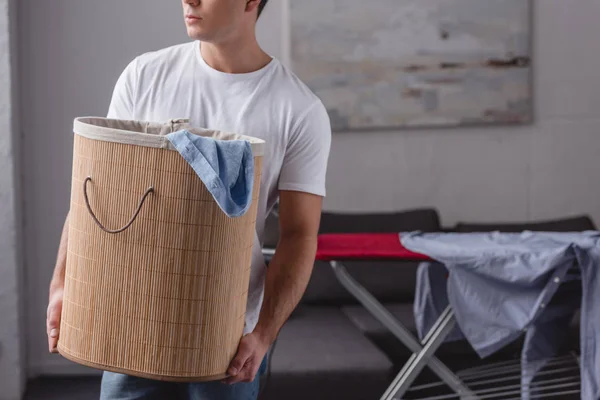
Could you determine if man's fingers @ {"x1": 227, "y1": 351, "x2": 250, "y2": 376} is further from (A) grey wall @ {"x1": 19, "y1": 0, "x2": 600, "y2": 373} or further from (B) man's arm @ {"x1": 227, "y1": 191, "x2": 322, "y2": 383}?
(A) grey wall @ {"x1": 19, "y1": 0, "x2": 600, "y2": 373}

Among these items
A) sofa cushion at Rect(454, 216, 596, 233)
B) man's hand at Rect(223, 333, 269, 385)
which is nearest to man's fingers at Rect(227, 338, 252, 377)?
man's hand at Rect(223, 333, 269, 385)

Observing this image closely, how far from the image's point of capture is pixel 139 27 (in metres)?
3.86

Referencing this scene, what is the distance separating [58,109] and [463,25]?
6.24 ft

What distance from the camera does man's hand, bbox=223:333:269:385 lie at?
128 centimetres

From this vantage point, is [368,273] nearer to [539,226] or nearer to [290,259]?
[539,226]

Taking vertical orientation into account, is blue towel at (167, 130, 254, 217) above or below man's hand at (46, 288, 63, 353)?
above

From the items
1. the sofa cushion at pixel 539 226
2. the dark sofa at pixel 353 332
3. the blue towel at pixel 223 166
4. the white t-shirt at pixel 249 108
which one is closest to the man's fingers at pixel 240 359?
the white t-shirt at pixel 249 108

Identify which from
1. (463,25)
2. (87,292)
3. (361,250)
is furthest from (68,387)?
(87,292)

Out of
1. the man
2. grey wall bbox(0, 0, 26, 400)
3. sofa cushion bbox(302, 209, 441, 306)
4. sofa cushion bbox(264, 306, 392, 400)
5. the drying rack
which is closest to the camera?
the man

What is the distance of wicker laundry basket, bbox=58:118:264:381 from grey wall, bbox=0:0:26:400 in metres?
2.45

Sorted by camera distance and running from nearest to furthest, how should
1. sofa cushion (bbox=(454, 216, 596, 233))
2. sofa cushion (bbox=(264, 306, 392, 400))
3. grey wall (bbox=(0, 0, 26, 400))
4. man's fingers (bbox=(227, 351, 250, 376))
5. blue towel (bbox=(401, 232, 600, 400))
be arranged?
man's fingers (bbox=(227, 351, 250, 376)), blue towel (bbox=(401, 232, 600, 400)), sofa cushion (bbox=(264, 306, 392, 400)), grey wall (bbox=(0, 0, 26, 400)), sofa cushion (bbox=(454, 216, 596, 233))

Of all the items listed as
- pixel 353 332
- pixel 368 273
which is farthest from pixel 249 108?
pixel 368 273

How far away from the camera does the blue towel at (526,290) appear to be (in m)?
2.42

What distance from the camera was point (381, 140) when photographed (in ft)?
13.6
